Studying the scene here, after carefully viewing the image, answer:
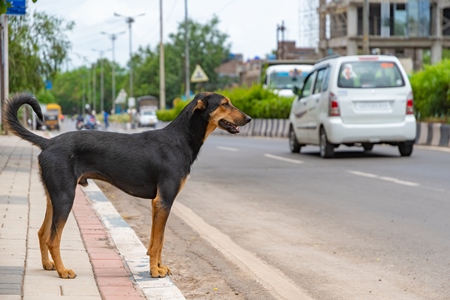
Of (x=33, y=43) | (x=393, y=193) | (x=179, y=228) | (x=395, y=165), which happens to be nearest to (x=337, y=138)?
(x=395, y=165)

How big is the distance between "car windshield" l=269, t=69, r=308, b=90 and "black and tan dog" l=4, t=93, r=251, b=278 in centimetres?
3366

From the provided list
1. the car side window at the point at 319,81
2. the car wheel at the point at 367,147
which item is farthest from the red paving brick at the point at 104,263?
the car wheel at the point at 367,147

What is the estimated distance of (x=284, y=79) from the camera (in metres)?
42.3

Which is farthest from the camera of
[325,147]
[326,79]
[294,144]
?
[294,144]

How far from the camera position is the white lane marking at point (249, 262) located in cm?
677

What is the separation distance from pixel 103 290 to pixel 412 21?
239ft

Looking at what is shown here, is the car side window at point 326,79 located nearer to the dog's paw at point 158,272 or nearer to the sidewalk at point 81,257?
the sidewalk at point 81,257

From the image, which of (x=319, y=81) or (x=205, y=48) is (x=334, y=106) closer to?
(x=319, y=81)

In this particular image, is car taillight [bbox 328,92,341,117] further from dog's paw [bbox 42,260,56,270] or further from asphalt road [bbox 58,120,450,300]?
dog's paw [bbox 42,260,56,270]

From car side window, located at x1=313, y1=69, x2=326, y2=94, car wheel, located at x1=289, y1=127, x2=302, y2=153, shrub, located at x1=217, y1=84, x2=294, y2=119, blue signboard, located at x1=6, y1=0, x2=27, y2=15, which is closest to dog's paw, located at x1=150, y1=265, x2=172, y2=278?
car side window, located at x1=313, y1=69, x2=326, y2=94

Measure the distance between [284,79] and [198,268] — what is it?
3504 cm

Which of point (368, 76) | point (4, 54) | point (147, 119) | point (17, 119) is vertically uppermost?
point (4, 54)

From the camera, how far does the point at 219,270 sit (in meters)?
7.54

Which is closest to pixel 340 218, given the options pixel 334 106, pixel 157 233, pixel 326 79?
pixel 157 233
